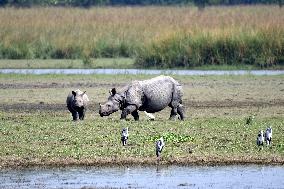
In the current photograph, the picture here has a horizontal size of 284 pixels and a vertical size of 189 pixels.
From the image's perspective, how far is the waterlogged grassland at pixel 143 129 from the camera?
1708 centimetres

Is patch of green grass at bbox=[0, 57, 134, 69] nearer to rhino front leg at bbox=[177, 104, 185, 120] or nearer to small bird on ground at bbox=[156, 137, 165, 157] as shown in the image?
rhino front leg at bbox=[177, 104, 185, 120]

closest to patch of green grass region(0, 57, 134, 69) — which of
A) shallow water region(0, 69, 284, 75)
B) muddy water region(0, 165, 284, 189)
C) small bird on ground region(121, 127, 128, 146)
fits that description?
shallow water region(0, 69, 284, 75)

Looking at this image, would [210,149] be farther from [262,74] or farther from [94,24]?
[94,24]

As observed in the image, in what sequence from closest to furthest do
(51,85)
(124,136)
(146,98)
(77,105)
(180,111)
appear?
1. (124,136)
2. (77,105)
3. (180,111)
4. (146,98)
5. (51,85)

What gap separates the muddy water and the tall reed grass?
60.2 ft

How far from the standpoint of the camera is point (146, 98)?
22438 millimetres

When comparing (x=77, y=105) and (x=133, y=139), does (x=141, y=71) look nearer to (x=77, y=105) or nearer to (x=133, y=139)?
(x=77, y=105)

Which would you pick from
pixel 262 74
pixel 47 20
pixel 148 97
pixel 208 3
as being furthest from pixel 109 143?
pixel 208 3

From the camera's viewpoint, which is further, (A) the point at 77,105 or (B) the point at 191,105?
(B) the point at 191,105

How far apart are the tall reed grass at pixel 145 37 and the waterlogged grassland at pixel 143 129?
6.06 meters

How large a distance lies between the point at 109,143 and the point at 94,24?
87.6 feet

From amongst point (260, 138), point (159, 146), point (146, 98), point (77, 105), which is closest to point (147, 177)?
point (159, 146)

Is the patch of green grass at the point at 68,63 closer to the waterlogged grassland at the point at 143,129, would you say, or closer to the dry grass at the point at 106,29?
the dry grass at the point at 106,29

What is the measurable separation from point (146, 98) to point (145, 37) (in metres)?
18.8
